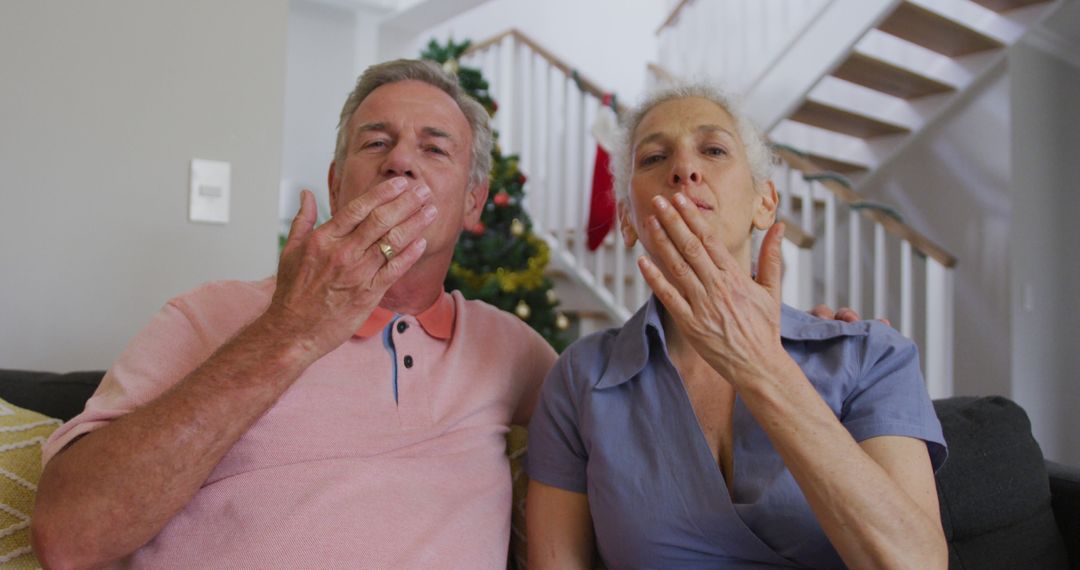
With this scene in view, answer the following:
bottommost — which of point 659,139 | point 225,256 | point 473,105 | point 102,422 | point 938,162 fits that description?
point 102,422

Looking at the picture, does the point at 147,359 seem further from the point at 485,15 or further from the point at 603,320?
the point at 485,15

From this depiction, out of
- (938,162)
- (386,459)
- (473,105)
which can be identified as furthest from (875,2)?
(386,459)

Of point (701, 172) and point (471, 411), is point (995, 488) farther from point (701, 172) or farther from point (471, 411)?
point (471, 411)

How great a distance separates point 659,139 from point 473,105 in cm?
43

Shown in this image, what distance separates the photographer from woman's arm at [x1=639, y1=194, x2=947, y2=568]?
3.06 feet

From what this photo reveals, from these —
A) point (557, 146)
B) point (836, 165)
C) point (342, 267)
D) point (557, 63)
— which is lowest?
point (342, 267)

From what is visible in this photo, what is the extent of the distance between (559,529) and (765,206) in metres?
0.61

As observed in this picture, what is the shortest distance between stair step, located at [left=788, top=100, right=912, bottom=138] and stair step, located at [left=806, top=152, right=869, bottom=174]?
0.16 meters

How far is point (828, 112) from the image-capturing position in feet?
13.6

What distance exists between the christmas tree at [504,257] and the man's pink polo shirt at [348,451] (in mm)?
2082

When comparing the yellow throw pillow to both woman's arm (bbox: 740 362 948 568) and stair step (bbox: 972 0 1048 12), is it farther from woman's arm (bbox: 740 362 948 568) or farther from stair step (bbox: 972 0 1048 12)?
stair step (bbox: 972 0 1048 12)

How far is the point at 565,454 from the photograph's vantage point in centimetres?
126

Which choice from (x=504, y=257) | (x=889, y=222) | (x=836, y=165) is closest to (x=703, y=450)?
(x=504, y=257)

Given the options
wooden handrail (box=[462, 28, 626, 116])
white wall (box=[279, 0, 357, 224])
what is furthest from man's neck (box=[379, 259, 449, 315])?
white wall (box=[279, 0, 357, 224])
